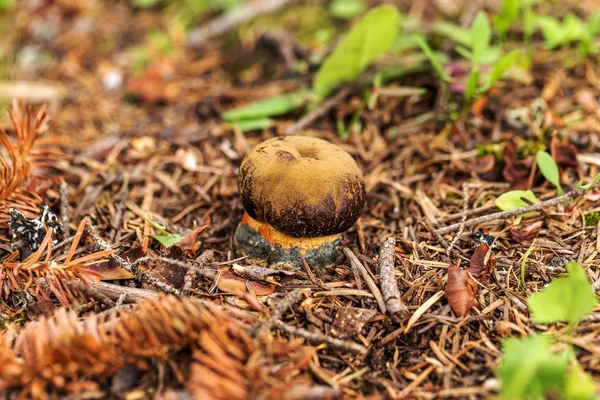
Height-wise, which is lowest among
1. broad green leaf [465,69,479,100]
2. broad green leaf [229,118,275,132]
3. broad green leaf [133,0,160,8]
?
Answer: broad green leaf [229,118,275,132]

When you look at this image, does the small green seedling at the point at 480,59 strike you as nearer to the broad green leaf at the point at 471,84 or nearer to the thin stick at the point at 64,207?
the broad green leaf at the point at 471,84

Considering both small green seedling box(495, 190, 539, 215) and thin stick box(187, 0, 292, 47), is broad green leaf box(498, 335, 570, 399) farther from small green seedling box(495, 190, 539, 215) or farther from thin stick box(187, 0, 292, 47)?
thin stick box(187, 0, 292, 47)

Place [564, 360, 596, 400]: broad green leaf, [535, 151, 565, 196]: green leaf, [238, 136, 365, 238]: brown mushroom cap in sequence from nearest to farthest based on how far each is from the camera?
[564, 360, 596, 400]: broad green leaf < [238, 136, 365, 238]: brown mushroom cap < [535, 151, 565, 196]: green leaf

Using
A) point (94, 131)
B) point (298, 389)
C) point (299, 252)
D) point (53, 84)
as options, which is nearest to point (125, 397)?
point (298, 389)

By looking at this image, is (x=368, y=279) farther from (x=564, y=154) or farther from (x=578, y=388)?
(x=564, y=154)

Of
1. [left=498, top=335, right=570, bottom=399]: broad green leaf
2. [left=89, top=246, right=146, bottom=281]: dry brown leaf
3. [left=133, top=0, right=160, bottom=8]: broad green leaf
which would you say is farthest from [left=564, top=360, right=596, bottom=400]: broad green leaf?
[left=133, top=0, right=160, bottom=8]: broad green leaf

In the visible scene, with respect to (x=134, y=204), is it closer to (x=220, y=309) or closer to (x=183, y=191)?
(x=183, y=191)

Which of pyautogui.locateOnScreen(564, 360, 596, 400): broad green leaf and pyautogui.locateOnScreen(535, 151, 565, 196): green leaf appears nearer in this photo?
pyautogui.locateOnScreen(564, 360, 596, 400): broad green leaf
